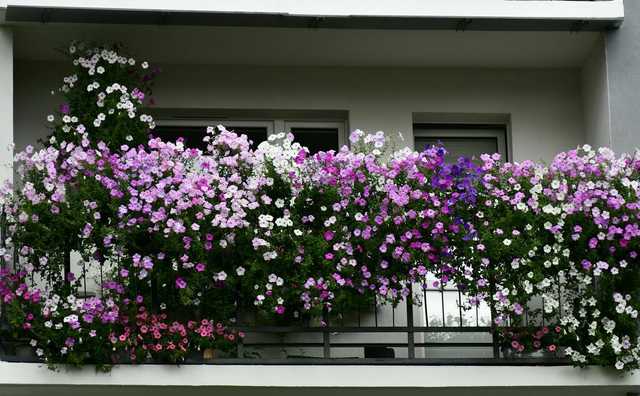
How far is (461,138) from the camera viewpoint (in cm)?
1606

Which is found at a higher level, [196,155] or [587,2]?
[587,2]

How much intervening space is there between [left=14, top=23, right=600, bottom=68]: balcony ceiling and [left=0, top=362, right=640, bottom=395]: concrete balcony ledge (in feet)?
10.0

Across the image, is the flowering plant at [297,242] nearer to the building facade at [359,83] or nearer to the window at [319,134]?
the building facade at [359,83]

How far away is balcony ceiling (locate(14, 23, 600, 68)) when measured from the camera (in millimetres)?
14898

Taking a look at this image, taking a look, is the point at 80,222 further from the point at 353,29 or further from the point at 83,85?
the point at 353,29

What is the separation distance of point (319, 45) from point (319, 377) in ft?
10.5

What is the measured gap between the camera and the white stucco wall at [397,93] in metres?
15.6

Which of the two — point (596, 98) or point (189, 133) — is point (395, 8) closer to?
point (596, 98)

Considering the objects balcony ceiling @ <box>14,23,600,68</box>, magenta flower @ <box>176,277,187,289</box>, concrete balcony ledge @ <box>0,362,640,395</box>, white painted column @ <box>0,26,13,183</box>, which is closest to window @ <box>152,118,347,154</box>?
balcony ceiling @ <box>14,23,600,68</box>

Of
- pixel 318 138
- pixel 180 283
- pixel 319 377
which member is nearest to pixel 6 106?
pixel 180 283

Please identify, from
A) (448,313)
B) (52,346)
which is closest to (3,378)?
(52,346)

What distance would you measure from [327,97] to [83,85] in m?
2.29

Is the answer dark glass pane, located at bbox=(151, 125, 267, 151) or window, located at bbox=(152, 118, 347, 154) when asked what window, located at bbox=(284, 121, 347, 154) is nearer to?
window, located at bbox=(152, 118, 347, 154)

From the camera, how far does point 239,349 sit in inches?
537
